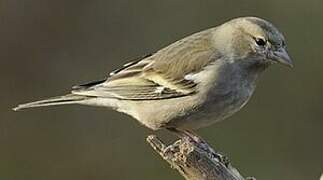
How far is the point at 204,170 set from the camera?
4.96 meters

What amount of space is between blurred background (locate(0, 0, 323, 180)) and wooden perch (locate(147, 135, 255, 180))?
401 cm

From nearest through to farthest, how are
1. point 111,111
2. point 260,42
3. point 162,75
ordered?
point 260,42 < point 162,75 < point 111,111

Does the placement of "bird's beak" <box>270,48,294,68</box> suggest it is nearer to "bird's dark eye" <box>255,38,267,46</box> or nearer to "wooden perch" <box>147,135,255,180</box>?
"bird's dark eye" <box>255,38,267,46</box>

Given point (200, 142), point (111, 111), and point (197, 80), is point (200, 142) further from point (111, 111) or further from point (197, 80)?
point (111, 111)

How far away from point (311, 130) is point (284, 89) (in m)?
0.49

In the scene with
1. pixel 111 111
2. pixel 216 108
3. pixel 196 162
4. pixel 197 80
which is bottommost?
pixel 196 162

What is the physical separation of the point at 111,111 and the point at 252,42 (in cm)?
442

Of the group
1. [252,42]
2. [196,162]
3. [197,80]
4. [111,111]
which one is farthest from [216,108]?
[111,111]

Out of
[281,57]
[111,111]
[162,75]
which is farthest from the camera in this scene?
[111,111]

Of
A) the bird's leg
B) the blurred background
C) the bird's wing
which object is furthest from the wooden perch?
the blurred background

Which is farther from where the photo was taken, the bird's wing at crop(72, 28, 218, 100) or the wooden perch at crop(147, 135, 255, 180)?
the bird's wing at crop(72, 28, 218, 100)

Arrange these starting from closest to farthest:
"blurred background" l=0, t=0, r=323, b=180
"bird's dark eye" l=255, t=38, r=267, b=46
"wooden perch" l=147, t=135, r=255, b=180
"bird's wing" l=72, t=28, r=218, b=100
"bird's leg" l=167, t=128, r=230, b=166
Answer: "wooden perch" l=147, t=135, r=255, b=180
"bird's leg" l=167, t=128, r=230, b=166
"bird's dark eye" l=255, t=38, r=267, b=46
"bird's wing" l=72, t=28, r=218, b=100
"blurred background" l=0, t=0, r=323, b=180

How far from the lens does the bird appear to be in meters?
5.56

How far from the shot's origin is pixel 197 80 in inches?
221
